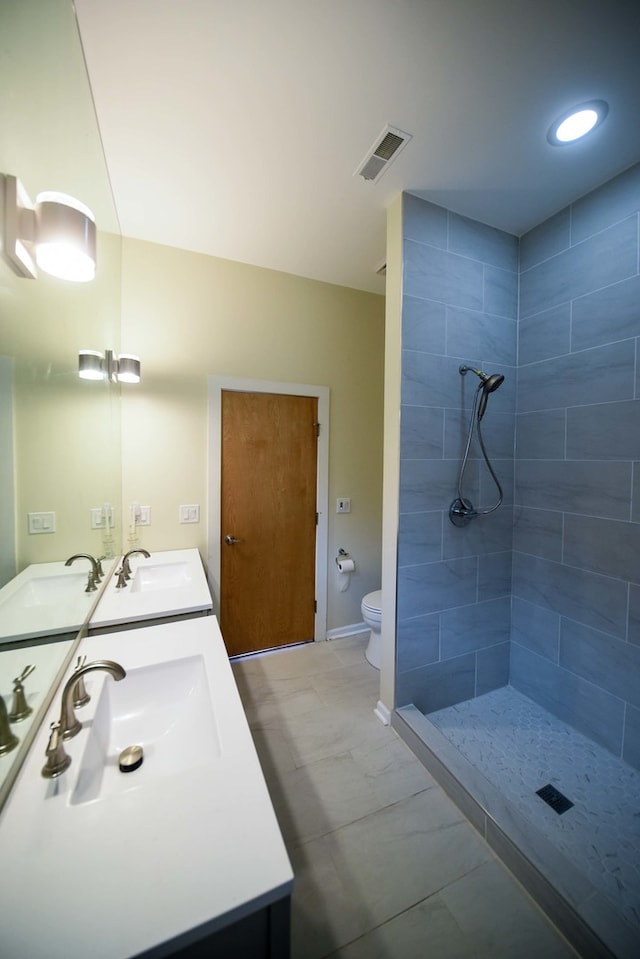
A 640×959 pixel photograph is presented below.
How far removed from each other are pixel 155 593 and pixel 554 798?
1911 millimetres

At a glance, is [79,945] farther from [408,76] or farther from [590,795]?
[408,76]

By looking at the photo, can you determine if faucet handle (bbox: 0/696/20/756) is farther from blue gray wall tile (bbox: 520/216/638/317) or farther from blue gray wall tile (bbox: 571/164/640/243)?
blue gray wall tile (bbox: 571/164/640/243)

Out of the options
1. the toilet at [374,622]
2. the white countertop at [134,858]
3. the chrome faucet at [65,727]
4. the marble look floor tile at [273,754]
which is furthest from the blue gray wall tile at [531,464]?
the chrome faucet at [65,727]

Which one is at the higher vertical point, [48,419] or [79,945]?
[48,419]

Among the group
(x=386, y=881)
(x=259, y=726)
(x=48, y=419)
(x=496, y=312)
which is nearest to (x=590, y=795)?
(x=386, y=881)

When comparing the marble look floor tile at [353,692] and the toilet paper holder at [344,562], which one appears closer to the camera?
the marble look floor tile at [353,692]

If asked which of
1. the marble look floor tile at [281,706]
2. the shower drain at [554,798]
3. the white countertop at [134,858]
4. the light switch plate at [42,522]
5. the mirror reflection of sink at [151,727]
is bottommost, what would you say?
the marble look floor tile at [281,706]

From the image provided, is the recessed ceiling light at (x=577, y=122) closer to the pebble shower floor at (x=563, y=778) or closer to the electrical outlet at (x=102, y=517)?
the electrical outlet at (x=102, y=517)

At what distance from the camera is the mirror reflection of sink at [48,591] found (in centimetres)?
76

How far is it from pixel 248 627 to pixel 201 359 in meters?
1.88

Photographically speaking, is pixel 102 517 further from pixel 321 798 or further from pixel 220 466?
pixel 321 798

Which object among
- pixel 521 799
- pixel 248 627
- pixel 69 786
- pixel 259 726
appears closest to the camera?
pixel 69 786

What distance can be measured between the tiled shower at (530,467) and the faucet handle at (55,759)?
1328 mm

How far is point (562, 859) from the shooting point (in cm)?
105
